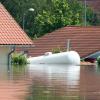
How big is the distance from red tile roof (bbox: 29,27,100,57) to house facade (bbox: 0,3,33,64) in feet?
65.3

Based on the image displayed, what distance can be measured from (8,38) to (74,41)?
2398 centimetres

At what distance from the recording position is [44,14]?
8406 cm

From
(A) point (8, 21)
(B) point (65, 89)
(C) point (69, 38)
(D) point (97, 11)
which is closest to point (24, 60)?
(A) point (8, 21)

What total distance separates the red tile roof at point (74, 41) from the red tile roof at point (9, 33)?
19.8 m

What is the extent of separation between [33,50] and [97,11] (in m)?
41.0

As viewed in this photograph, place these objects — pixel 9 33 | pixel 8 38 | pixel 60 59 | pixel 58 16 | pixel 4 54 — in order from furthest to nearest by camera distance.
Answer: pixel 58 16 < pixel 60 59 < pixel 9 33 < pixel 8 38 < pixel 4 54

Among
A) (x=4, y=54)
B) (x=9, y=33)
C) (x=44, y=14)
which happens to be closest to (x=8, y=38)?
(x=9, y=33)

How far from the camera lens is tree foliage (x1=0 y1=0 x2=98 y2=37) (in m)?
83.2

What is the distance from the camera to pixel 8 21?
4472cm

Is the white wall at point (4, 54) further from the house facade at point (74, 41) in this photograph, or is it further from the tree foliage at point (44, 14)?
the tree foliage at point (44, 14)

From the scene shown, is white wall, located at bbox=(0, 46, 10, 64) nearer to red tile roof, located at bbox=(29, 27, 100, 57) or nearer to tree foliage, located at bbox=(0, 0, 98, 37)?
red tile roof, located at bbox=(29, 27, 100, 57)

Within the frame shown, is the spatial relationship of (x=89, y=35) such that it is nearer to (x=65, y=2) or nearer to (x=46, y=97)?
(x=65, y=2)

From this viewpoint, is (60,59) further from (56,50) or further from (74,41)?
(74,41)

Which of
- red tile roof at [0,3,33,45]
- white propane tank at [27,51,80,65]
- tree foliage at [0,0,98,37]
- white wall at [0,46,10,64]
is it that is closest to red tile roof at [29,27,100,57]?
white propane tank at [27,51,80,65]
